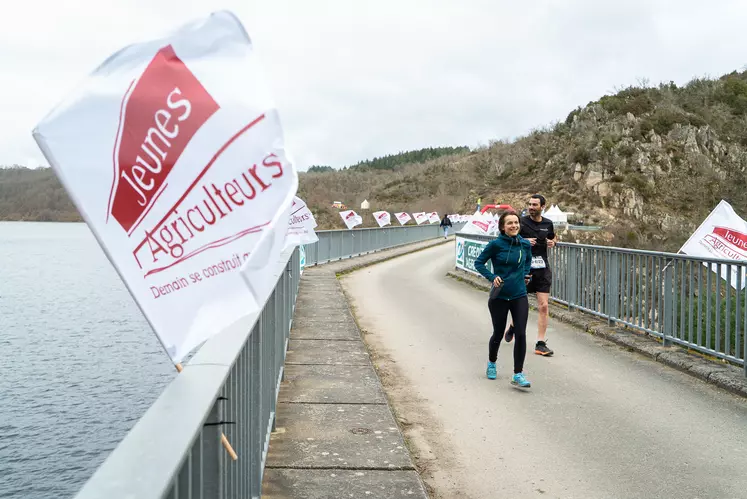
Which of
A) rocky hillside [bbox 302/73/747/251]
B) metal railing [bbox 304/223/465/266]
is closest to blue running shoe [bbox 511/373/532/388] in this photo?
metal railing [bbox 304/223/465/266]

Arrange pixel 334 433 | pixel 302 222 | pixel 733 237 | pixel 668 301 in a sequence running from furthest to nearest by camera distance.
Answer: pixel 302 222
pixel 733 237
pixel 668 301
pixel 334 433

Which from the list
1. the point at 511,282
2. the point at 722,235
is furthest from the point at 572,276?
the point at 511,282

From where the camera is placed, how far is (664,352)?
892 centimetres

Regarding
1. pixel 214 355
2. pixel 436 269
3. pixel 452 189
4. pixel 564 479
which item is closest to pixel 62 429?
pixel 436 269

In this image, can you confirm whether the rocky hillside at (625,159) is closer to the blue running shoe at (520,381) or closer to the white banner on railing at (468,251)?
the white banner on railing at (468,251)

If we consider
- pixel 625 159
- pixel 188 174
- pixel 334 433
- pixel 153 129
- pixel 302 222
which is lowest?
pixel 334 433

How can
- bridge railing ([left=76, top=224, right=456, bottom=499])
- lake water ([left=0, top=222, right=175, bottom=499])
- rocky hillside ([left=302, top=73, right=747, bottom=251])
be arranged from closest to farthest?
bridge railing ([left=76, top=224, right=456, bottom=499]), lake water ([left=0, top=222, right=175, bottom=499]), rocky hillside ([left=302, top=73, right=747, bottom=251])

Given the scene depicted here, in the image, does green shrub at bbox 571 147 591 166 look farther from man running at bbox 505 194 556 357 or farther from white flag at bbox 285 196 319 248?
man running at bbox 505 194 556 357

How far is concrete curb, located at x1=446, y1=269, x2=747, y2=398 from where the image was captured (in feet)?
24.7

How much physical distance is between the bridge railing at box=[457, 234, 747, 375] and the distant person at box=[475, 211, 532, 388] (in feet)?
7.03

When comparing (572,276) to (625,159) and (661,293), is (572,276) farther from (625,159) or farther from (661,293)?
(625,159)

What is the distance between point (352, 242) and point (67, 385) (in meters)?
11.9

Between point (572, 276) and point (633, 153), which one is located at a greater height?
point (633, 153)

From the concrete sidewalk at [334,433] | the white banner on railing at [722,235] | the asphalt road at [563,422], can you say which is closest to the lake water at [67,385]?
the concrete sidewalk at [334,433]
